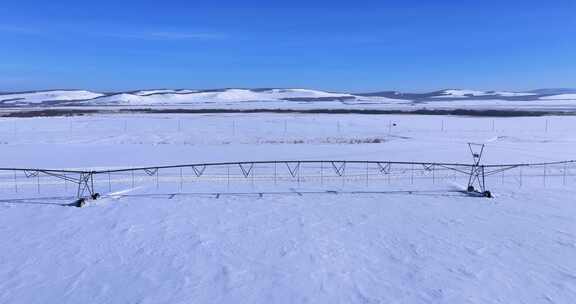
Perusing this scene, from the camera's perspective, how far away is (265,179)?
664 inches

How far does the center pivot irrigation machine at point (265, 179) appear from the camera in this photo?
15.0 m

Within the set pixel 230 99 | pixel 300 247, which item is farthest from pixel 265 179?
pixel 230 99

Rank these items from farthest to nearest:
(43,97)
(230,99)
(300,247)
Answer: (43,97), (230,99), (300,247)

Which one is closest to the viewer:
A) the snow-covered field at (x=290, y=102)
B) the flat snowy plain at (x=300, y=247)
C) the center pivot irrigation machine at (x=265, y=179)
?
the flat snowy plain at (x=300, y=247)

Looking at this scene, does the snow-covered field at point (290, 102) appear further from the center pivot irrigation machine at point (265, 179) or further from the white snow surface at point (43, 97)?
the center pivot irrigation machine at point (265, 179)

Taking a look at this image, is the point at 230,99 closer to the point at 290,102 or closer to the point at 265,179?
the point at 290,102

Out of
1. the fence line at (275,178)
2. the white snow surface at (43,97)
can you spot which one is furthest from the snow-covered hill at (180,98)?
the fence line at (275,178)

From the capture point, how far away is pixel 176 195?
48.0 feet

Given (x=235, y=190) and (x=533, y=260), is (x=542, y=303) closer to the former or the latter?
(x=533, y=260)

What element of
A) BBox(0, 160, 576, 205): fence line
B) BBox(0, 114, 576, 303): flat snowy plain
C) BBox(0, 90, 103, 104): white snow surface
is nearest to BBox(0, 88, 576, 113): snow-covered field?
BBox(0, 90, 103, 104): white snow surface

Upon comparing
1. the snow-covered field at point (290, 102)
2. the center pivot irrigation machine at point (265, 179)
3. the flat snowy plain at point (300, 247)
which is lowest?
the flat snowy plain at point (300, 247)

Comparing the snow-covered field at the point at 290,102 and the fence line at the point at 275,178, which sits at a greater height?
the snow-covered field at the point at 290,102

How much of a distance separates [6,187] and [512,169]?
18551 millimetres

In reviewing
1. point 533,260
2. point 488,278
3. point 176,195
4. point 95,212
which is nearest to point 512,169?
point 533,260
